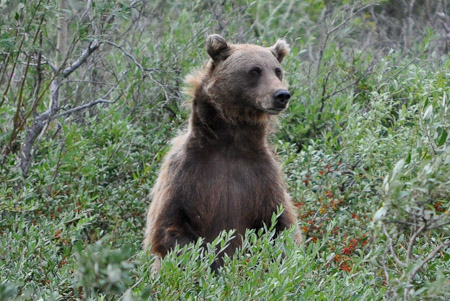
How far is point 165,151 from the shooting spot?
748 centimetres

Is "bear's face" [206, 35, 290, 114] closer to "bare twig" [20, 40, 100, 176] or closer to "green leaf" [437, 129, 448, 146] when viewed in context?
"bare twig" [20, 40, 100, 176]

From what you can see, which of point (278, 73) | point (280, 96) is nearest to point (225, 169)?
point (280, 96)

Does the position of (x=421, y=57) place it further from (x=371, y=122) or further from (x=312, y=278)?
(x=312, y=278)

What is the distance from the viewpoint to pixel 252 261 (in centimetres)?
394

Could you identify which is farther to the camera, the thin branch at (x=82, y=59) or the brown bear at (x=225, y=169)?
the thin branch at (x=82, y=59)

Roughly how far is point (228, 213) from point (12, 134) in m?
2.12

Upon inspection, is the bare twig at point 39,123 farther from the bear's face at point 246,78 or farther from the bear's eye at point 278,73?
the bear's eye at point 278,73

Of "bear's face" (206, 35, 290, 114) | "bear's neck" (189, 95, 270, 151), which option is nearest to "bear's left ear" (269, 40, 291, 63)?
"bear's face" (206, 35, 290, 114)

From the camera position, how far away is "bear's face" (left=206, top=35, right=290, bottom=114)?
5.95 m

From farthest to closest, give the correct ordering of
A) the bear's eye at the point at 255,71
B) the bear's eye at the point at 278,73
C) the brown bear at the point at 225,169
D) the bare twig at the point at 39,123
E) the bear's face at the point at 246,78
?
the bare twig at the point at 39,123 → the bear's eye at the point at 278,73 → the bear's eye at the point at 255,71 → the bear's face at the point at 246,78 → the brown bear at the point at 225,169

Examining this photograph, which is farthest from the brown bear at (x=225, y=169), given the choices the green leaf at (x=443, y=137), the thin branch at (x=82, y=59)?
the green leaf at (x=443, y=137)

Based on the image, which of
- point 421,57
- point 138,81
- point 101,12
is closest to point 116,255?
point 101,12

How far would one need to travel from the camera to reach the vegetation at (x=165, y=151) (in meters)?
3.52

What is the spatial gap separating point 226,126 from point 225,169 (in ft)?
1.08
